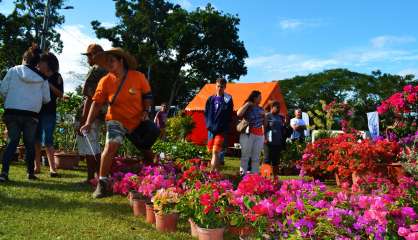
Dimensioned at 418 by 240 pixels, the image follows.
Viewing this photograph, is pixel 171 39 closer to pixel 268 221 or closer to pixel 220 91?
pixel 220 91

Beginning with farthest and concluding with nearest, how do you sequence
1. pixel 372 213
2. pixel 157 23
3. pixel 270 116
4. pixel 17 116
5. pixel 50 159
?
pixel 157 23 < pixel 270 116 < pixel 50 159 < pixel 17 116 < pixel 372 213

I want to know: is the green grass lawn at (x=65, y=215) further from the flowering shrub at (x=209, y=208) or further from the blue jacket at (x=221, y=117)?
the blue jacket at (x=221, y=117)

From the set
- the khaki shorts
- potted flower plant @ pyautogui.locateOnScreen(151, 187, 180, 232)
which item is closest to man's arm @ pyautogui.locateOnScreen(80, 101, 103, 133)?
the khaki shorts

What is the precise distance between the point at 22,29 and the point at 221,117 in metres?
31.8

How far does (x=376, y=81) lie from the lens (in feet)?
214

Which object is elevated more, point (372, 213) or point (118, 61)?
point (118, 61)

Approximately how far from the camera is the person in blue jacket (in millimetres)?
7828

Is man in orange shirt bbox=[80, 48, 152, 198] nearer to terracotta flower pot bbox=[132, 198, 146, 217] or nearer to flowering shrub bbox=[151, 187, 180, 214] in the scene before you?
terracotta flower pot bbox=[132, 198, 146, 217]

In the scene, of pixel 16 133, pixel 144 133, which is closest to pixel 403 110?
pixel 144 133

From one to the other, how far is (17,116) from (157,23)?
118ft

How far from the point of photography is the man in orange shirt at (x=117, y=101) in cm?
544

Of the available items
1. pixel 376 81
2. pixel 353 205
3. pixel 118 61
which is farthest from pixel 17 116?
pixel 376 81

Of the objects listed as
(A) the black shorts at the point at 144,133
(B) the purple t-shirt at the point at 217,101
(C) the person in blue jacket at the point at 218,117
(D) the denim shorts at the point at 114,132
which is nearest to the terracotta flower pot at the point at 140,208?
(D) the denim shorts at the point at 114,132

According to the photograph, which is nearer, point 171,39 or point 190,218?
point 190,218
